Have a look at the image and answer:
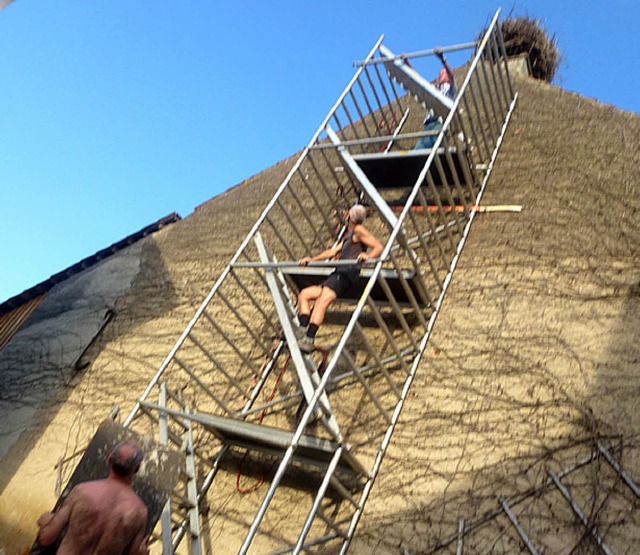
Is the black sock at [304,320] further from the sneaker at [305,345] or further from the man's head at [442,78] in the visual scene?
the man's head at [442,78]

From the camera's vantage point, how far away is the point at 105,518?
2541 millimetres

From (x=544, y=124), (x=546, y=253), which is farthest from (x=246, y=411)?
(x=544, y=124)

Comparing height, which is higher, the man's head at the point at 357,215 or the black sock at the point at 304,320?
the man's head at the point at 357,215

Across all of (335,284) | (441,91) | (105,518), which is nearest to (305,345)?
(335,284)

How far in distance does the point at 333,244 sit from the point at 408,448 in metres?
2.64

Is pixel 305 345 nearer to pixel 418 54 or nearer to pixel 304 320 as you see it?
pixel 304 320

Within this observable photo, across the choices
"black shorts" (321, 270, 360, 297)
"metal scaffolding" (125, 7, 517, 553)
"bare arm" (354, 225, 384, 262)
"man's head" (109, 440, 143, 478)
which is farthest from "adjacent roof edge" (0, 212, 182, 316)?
"man's head" (109, 440, 143, 478)

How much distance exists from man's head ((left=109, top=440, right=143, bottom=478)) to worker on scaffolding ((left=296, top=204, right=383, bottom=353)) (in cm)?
142

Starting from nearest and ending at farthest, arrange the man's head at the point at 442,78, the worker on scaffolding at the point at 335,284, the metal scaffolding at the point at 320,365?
the metal scaffolding at the point at 320,365 → the worker on scaffolding at the point at 335,284 → the man's head at the point at 442,78

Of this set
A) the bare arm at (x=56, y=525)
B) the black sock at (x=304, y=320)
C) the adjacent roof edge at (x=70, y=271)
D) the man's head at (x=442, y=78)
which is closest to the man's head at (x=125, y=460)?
the bare arm at (x=56, y=525)

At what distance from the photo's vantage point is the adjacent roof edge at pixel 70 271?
7.95 meters

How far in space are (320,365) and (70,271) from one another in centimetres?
527

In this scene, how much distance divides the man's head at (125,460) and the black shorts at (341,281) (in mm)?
2012

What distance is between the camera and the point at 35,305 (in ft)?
25.5
